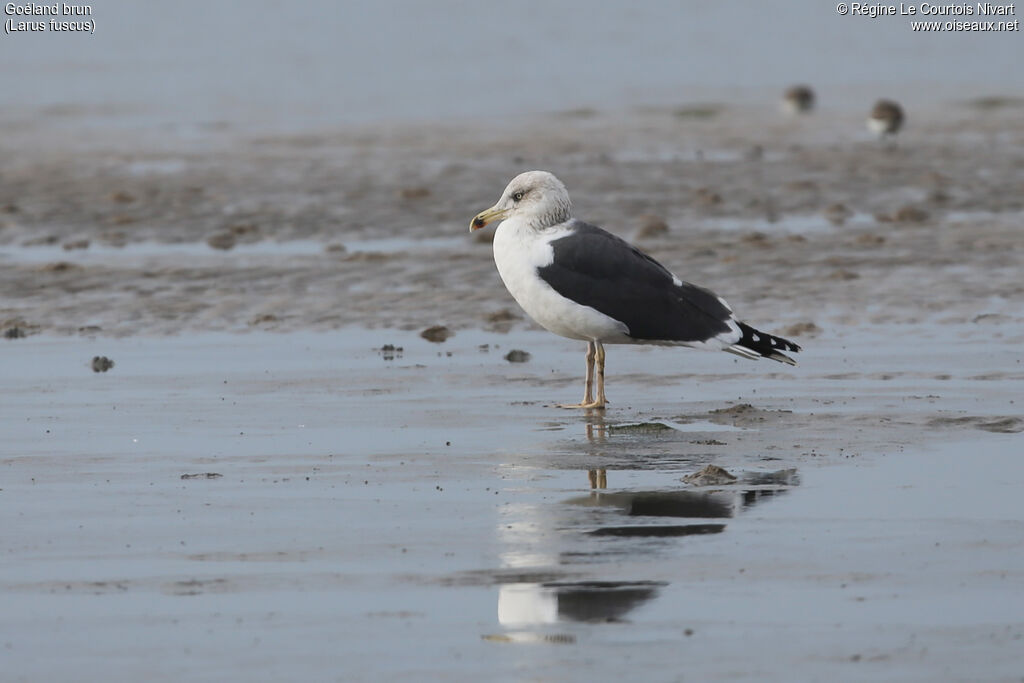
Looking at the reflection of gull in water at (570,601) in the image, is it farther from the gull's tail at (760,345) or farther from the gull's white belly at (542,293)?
the gull's white belly at (542,293)

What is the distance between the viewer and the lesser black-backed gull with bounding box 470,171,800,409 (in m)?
10.1

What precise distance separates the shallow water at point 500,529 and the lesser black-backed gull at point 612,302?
327 millimetres

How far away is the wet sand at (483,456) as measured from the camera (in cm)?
558

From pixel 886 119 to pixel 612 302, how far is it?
1666 centimetres

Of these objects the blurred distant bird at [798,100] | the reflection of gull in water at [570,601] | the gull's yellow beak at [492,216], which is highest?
the blurred distant bird at [798,100]

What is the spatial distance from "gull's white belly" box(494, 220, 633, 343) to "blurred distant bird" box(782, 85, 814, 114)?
22.1 metres

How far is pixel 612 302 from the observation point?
10.2m

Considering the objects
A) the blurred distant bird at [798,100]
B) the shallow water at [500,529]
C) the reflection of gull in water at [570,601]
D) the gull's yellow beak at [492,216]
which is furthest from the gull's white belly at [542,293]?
the blurred distant bird at [798,100]

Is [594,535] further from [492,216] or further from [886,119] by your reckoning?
[886,119]

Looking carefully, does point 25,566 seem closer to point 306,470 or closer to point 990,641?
point 306,470

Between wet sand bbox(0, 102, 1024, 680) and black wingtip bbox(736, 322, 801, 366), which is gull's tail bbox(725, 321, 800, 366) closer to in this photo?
black wingtip bbox(736, 322, 801, 366)

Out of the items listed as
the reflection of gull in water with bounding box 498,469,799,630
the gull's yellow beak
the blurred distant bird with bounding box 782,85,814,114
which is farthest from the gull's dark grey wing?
the blurred distant bird with bounding box 782,85,814,114

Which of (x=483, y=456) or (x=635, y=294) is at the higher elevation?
(x=635, y=294)

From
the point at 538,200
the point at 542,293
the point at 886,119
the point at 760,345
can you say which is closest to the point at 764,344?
the point at 760,345
